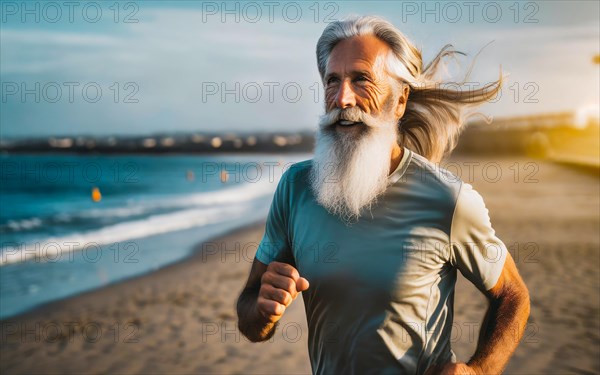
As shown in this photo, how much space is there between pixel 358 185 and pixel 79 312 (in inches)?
344

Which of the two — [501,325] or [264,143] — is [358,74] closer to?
[501,325]

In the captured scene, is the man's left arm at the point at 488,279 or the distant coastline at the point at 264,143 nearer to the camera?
the man's left arm at the point at 488,279

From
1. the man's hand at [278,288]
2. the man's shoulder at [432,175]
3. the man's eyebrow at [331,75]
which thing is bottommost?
the man's hand at [278,288]

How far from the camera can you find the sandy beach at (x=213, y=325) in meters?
6.97

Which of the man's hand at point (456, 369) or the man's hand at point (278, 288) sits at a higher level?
the man's hand at point (278, 288)

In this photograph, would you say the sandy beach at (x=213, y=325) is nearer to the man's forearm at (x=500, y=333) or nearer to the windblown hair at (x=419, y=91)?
the windblown hair at (x=419, y=91)

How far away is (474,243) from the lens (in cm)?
175

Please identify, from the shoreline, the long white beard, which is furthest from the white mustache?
the shoreline

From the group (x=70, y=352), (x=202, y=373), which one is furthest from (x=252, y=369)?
(x=70, y=352)

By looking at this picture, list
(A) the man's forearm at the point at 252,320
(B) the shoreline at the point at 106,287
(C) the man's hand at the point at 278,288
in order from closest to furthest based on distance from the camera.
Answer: (C) the man's hand at the point at 278,288 → (A) the man's forearm at the point at 252,320 → (B) the shoreline at the point at 106,287

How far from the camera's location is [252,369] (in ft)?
22.2

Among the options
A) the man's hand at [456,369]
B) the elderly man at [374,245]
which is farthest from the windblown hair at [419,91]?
the man's hand at [456,369]

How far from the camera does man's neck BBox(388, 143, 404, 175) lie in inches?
76.5

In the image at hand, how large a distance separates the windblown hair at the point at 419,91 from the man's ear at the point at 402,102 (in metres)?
0.02
